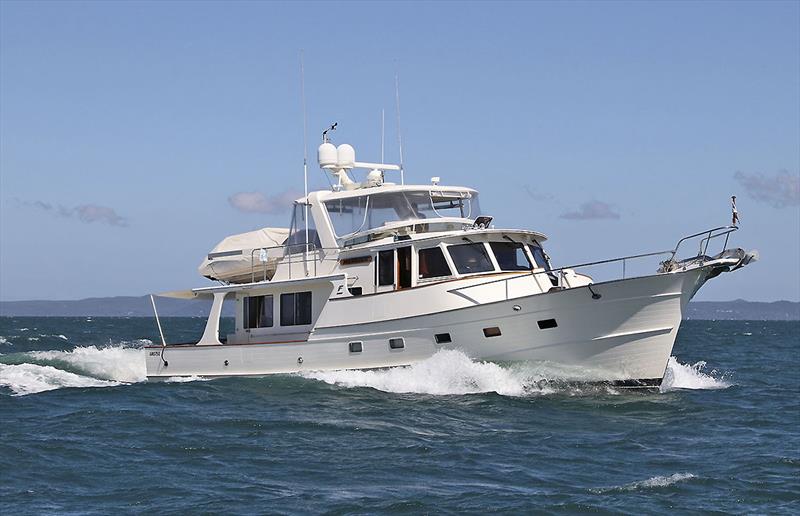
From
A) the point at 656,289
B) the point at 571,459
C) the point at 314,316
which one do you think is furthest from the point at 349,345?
the point at 571,459

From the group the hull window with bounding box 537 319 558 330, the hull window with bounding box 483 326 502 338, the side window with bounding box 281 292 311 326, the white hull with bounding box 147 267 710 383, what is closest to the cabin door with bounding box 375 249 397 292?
the white hull with bounding box 147 267 710 383

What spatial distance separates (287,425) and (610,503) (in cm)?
661

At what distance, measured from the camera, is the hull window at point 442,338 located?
19.7 metres

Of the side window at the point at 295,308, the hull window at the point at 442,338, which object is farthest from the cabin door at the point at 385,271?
the side window at the point at 295,308

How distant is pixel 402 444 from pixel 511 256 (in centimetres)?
694

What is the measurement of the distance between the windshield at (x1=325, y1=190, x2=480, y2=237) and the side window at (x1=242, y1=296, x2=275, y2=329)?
2.72 m

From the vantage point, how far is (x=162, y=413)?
17703mm

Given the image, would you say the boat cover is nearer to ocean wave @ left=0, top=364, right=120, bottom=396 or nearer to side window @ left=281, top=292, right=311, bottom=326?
side window @ left=281, top=292, right=311, bottom=326

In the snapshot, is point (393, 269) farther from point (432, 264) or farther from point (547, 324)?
point (547, 324)

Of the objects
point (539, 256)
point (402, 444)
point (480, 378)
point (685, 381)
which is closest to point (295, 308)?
point (480, 378)

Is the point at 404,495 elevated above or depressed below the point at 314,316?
below

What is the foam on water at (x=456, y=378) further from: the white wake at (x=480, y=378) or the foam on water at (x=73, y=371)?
the foam on water at (x=73, y=371)

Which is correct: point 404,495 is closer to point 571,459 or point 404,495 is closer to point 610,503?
point 610,503

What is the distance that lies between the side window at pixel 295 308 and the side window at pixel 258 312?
0.48m
